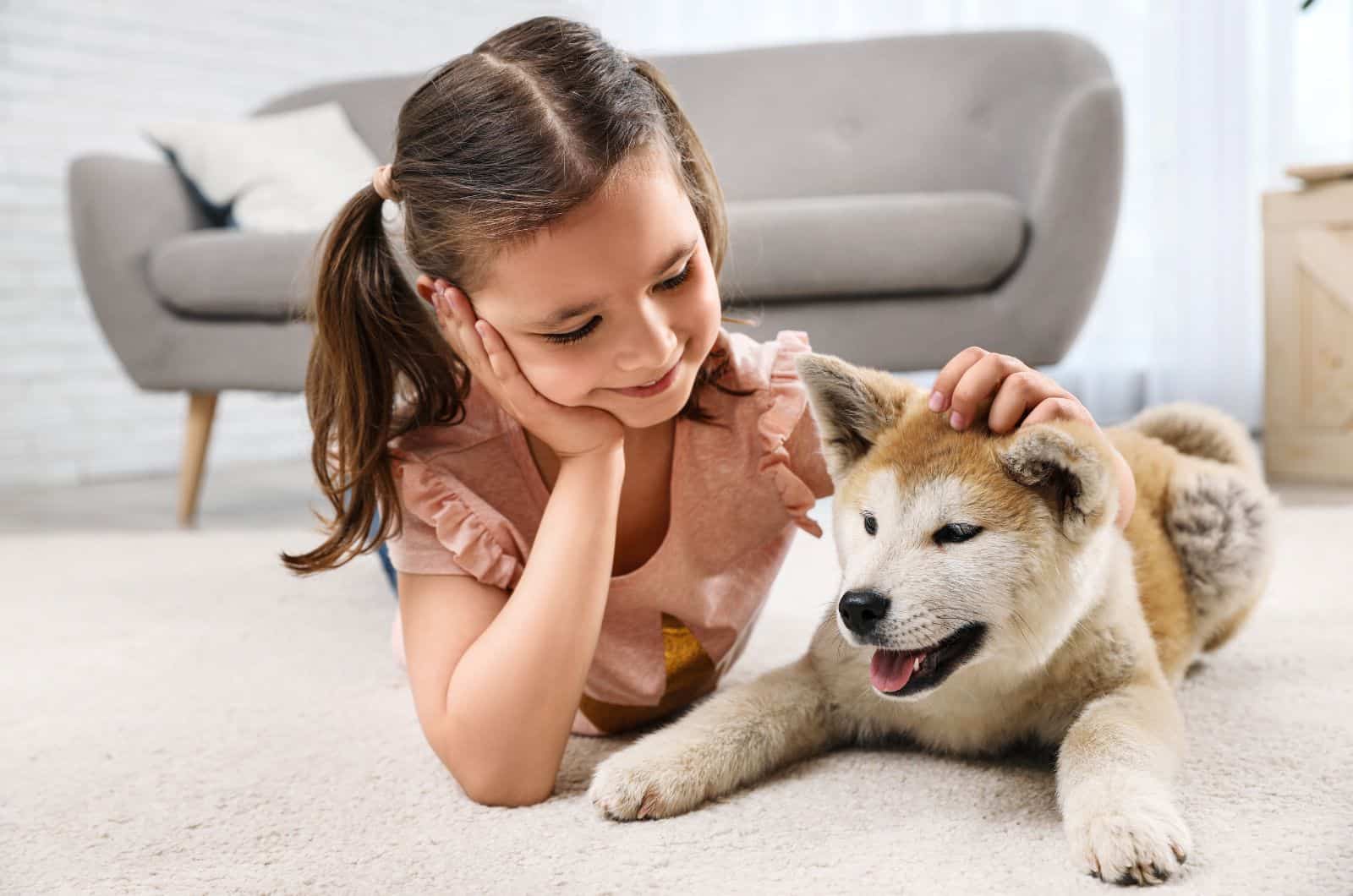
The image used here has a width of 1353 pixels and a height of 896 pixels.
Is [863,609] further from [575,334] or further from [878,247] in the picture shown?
[878,247]

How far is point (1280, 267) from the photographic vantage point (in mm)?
2648

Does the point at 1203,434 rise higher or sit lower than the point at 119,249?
lower

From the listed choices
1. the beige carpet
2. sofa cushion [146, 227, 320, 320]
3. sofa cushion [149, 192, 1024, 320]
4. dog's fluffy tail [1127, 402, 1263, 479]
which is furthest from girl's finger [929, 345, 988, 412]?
sofa cushion [146, 227, 320, 320]

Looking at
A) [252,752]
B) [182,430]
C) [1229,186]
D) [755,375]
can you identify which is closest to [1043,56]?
[1229,186]

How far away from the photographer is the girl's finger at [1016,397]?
0.94 meters

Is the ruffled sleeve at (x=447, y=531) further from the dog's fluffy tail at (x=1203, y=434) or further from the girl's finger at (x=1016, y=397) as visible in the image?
the dog's fluffy tail at (x=1203, y=434)

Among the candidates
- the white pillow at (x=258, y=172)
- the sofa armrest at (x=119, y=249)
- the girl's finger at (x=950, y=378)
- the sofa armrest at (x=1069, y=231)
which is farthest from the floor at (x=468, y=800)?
the white pillow at (x=258, y=172)

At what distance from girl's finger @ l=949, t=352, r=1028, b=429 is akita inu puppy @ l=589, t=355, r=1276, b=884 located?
0.02 metres

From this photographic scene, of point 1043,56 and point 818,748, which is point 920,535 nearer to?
point 818,748

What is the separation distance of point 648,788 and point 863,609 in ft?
0.75

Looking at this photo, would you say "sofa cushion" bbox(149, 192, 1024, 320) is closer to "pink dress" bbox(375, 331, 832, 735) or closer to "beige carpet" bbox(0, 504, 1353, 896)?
"beige carpet" bbox(0, 504, 1353, 896)

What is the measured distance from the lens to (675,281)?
0.98 m

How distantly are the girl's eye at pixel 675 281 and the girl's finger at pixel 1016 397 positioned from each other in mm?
270

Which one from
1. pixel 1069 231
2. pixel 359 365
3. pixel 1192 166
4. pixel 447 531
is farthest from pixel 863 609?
pixel 1192 166
